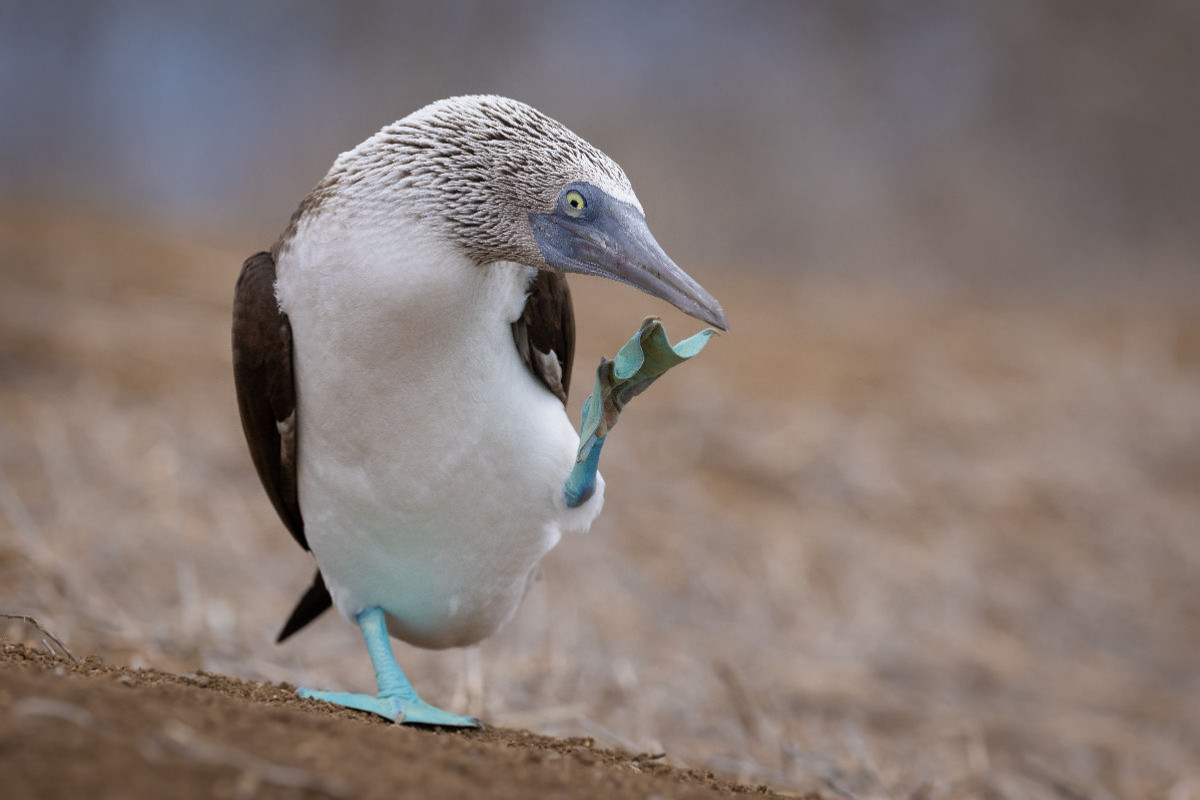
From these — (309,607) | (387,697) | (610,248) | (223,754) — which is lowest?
(309,607)

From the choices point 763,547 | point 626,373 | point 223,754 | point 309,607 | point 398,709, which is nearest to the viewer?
point 223,754

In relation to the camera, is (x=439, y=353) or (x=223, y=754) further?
(x=439, y=353)

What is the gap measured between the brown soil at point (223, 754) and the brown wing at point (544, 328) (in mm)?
1089

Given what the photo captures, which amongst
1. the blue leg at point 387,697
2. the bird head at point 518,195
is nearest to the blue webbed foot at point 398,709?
the blue leg at point 387,697

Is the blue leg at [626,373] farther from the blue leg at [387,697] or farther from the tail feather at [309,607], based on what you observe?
the tail feather at [309,607]

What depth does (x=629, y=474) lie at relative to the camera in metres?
8.57

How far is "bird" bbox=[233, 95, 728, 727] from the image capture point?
116 inches

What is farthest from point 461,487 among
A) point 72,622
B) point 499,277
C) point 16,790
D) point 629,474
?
point 629,474

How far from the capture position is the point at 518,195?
3006 millimetres

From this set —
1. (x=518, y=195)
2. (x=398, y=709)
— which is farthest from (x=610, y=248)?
(x=398, y=709)

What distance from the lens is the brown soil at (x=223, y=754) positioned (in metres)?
1.89

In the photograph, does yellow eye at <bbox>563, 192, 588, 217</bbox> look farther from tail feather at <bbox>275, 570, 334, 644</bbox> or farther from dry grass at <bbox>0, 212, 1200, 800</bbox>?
dry grass at <bbox>0, 212, 1200, 800</bbox>

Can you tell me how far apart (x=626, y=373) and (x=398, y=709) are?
110 centimetres

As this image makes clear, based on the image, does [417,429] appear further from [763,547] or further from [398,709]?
[763,547]
